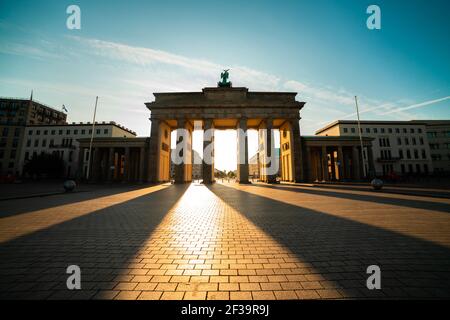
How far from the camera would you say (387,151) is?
51.3m

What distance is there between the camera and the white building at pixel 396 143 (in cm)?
5059

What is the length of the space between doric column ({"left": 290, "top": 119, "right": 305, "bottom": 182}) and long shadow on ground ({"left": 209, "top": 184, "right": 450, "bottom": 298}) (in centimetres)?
2635

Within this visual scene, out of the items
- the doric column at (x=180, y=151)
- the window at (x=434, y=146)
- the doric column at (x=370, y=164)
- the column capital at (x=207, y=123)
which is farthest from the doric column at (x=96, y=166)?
the window at (x=434, y=146)

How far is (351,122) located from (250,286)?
6010cm

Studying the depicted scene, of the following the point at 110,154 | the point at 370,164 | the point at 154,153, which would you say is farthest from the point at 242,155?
the point at 370,164

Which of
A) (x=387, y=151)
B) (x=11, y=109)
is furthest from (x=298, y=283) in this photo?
(x=11, y=109)

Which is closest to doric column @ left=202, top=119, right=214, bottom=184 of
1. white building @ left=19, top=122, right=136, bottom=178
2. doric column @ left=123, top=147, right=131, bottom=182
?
doric column @ left=123, top=147, right=131, bottom=182

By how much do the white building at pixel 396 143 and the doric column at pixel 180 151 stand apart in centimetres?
4205

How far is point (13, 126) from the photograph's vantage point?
53.8 metres

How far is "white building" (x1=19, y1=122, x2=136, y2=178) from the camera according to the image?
50469 millimetres

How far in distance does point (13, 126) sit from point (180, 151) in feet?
191

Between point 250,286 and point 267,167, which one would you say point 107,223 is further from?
point 267,167

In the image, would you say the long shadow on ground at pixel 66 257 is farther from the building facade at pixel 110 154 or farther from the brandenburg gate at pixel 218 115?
the building facade at pixel 110 154

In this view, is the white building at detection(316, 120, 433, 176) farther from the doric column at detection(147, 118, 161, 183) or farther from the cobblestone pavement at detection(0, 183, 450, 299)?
the cobblestone pavement at detection(0, 183, 450, 299)
